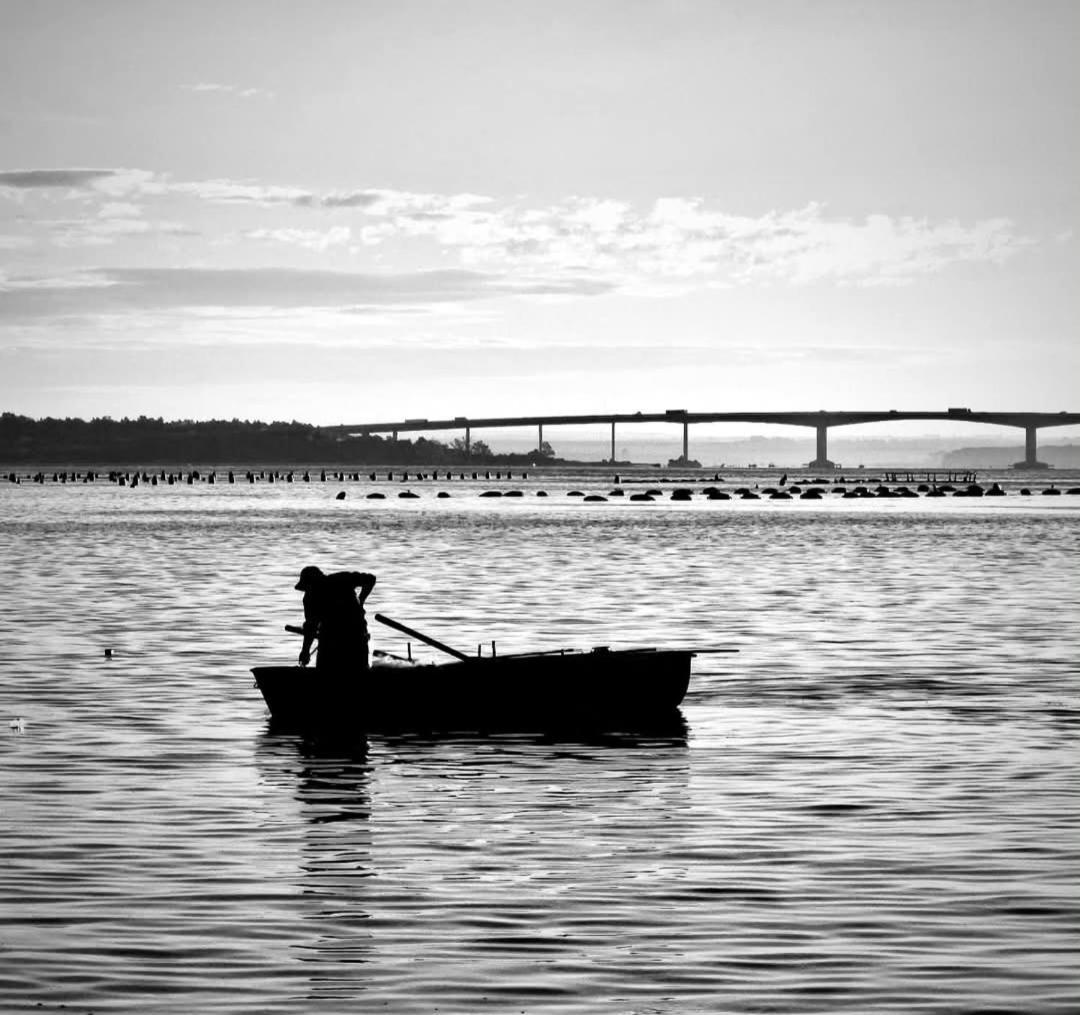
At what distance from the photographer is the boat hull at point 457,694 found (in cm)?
2444

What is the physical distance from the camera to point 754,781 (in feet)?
67.7

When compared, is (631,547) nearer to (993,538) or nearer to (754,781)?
(993,538)

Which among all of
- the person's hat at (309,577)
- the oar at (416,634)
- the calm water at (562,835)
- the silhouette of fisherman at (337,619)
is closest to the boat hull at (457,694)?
the silhouette of fisherman at (337,619)

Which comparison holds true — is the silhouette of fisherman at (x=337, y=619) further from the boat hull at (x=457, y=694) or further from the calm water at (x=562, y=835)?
the calm water at (x=562, y=835)

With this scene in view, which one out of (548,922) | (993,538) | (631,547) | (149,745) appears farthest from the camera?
(993,538)

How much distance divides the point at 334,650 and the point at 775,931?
466 inches

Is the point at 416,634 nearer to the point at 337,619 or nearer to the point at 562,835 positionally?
the point at 337,619

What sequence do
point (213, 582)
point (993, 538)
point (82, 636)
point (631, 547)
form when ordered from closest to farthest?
point (82, 636) < point (213, 582) < point (631, 547) < point (993, 538)

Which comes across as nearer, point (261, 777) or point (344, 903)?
point (344, 903)

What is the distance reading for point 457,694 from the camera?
2445 centimetres

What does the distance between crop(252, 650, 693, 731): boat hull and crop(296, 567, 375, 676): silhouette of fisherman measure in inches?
8.3

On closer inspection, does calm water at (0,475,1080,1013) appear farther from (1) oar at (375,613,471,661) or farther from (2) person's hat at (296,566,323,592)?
(2) person's hat at (296,566,323,592)

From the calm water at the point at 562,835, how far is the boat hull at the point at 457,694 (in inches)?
25.7

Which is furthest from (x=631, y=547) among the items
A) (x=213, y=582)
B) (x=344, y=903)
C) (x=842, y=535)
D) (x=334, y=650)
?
(x=344, y=903)
